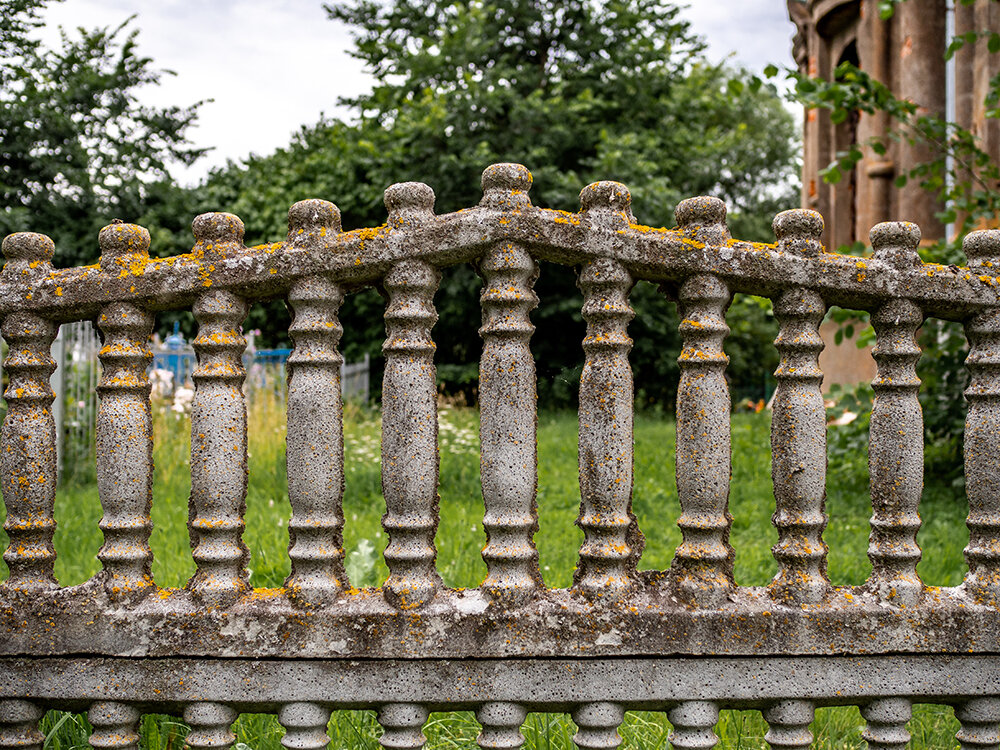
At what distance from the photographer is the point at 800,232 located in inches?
76.5

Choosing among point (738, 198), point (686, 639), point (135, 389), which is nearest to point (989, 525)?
point (686, 639)

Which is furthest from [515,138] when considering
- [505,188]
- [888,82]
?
[505,188]

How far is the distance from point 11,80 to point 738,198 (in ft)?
65.6

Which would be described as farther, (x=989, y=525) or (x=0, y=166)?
(x=0, y=166)

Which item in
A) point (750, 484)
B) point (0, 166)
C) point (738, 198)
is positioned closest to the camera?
point (750, 484)

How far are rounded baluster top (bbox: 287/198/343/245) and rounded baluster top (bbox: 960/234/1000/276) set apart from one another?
5.12 feet

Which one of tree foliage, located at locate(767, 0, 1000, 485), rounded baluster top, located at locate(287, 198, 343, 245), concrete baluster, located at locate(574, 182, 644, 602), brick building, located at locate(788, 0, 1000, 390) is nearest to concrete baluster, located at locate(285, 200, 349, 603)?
rounded baluster top, located at locate(287, 198, 343, 245)

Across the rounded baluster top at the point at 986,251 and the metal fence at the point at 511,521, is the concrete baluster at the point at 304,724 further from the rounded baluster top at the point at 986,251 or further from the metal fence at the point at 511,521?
the rounded baluster top at the point at 986,251

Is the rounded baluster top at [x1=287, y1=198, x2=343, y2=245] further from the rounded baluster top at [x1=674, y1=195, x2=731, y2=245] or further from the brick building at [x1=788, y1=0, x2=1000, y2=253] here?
the brick building at [x1=788, y1=0, x2=1000, y2=253]

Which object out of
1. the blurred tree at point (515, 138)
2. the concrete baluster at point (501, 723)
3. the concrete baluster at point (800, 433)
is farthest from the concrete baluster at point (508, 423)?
the blurred tree at point (515, 138)

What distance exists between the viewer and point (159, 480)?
6.87m

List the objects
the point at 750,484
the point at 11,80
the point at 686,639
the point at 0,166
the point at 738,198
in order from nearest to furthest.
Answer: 1. the point at 686,639
2. the point at 750,484
3. the point at 11,80
4. the point at 0,166
5. the point at 738,198

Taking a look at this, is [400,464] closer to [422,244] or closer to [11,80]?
[422,244]

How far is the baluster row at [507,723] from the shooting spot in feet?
6.28
